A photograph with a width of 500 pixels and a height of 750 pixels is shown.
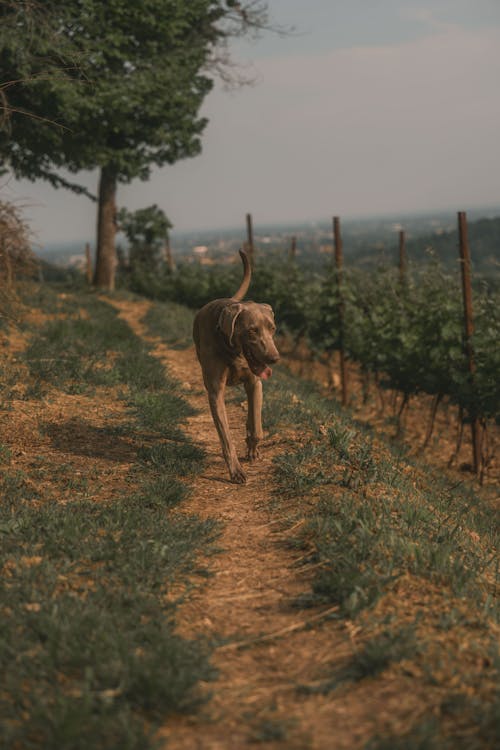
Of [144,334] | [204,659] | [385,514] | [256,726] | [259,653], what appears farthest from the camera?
[144,334]

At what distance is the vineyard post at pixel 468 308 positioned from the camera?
27.8 feet

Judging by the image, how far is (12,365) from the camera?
832 centimetres

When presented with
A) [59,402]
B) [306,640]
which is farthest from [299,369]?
[306,640]

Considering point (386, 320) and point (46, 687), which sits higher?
point (386, 320)

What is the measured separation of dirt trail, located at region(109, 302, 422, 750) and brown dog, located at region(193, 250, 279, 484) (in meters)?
0.68

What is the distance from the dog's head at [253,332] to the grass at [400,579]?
0.97 metres

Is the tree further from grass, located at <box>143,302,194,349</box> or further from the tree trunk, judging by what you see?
grass, located at <box>143,302,194,349</box>

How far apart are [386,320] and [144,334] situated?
489 cm

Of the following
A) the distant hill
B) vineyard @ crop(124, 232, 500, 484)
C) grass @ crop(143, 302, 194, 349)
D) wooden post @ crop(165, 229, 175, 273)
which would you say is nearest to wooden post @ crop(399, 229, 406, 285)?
vineyard @ crop(124, 232, 500, 484)

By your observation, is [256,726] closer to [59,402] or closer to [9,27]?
[59,402]

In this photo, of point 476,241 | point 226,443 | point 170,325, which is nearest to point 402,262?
point 170,325

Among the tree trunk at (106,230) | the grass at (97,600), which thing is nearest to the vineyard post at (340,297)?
the grass at (97,600)

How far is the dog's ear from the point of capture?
4715mm

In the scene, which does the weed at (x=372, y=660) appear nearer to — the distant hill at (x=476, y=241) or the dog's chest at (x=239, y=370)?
the dog's chest at (x=239, y=370)
